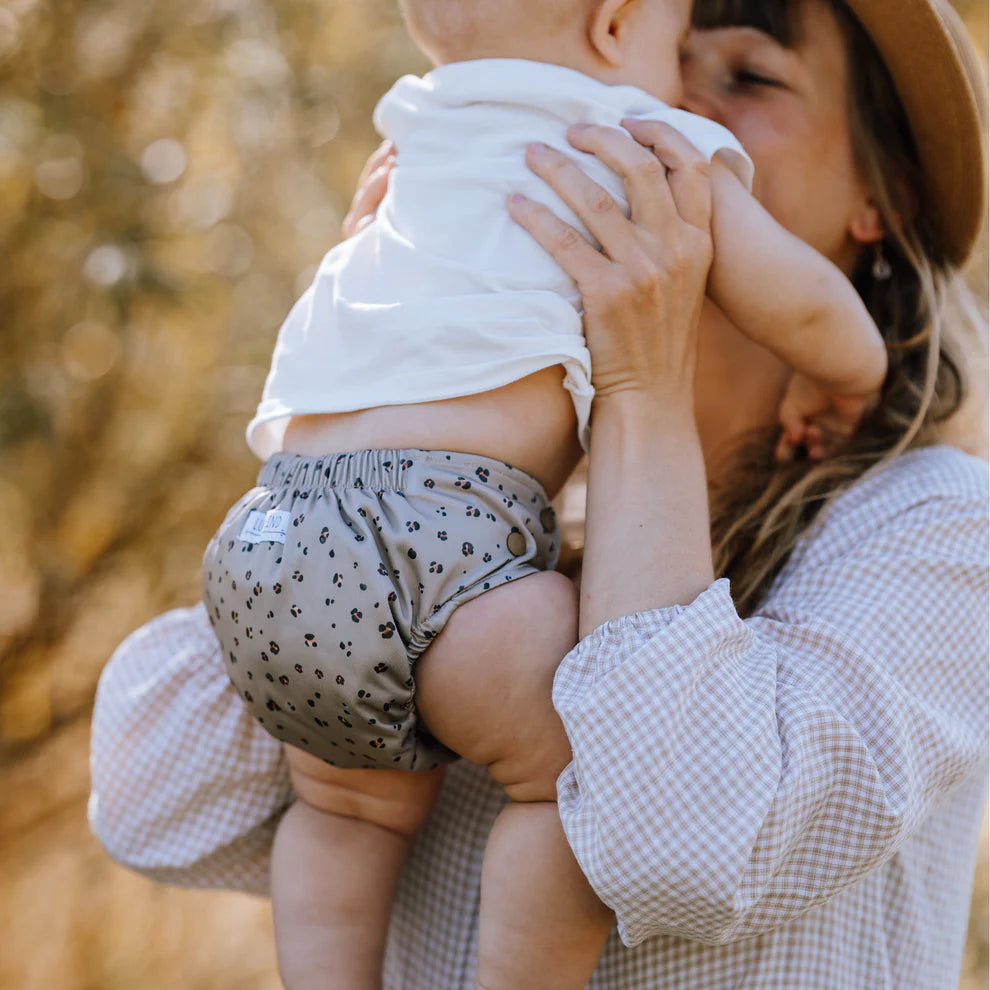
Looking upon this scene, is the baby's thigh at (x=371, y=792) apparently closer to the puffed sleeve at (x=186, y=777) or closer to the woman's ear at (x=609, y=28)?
the puffed sleeve at (x=186, y=777)

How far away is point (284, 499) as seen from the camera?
123cm

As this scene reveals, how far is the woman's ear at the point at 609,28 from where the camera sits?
50.5 inches

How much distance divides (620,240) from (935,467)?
21.3 inches

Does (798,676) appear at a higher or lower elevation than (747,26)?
lower

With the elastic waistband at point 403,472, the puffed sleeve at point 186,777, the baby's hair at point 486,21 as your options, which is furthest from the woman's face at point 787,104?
the puffed sleeve at point 186,777

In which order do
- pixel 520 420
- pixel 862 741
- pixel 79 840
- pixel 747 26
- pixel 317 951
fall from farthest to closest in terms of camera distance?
1. pixel 79 840
2. pixel 747 26
3. pixel 317 951
4. pixel 520 420
5. pixel 862 741

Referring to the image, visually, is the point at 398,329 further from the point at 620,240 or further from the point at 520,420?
the point at 620,240

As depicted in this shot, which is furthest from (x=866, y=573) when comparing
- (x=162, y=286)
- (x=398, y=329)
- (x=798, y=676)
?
(x=162, y=286)

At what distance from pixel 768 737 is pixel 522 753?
26 cm

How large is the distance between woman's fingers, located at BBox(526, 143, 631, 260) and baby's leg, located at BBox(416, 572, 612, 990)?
0.42m

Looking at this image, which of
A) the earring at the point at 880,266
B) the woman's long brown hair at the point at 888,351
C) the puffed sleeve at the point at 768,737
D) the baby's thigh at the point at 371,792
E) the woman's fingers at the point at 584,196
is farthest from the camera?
the earring at the point at 880,266

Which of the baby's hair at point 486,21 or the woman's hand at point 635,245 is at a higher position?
the baby's hair at point 486,21

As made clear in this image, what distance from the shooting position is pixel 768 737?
107cm

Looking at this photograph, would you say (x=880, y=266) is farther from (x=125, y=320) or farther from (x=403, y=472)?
(x=125, y=320)
